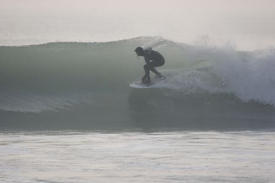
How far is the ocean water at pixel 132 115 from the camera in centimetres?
1770

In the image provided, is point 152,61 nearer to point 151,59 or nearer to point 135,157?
point 151,59

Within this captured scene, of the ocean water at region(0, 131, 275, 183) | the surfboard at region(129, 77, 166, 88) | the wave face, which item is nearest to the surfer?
the surfboard at region(129, 77, 166, 88)

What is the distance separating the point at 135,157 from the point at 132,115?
715 cm

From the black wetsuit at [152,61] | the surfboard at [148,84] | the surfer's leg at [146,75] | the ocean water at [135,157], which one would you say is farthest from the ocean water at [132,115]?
the black wetsuit at [152,61]

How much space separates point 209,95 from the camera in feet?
89.4

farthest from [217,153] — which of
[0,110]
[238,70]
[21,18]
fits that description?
[21,18]

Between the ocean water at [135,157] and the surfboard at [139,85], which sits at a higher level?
the surfboard at [139,85]

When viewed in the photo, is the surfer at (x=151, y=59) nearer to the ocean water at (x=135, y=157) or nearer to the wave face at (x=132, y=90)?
the wave face at (x=132, y=90)

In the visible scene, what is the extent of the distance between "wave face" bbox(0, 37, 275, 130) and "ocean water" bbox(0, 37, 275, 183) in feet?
0.09

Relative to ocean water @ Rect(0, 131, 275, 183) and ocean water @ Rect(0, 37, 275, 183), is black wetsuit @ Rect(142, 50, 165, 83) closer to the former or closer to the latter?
ocean water @ Rect(0, 37, 275, 183)

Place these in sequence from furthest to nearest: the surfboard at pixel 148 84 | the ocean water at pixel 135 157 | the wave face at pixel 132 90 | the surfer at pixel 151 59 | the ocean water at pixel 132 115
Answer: the surfboard at pixel 148 84 < the surfer at pixel 151 59 < the wave face at pixel 132 90 < the ocean water at pixel 132 115 < the ocean water at pixel 135 157

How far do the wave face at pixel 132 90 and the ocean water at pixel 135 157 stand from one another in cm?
199

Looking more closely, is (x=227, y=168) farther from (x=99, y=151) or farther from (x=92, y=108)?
(x=92, y=108)

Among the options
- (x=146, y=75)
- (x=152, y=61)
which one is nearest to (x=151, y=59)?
(x=152, y=61)
